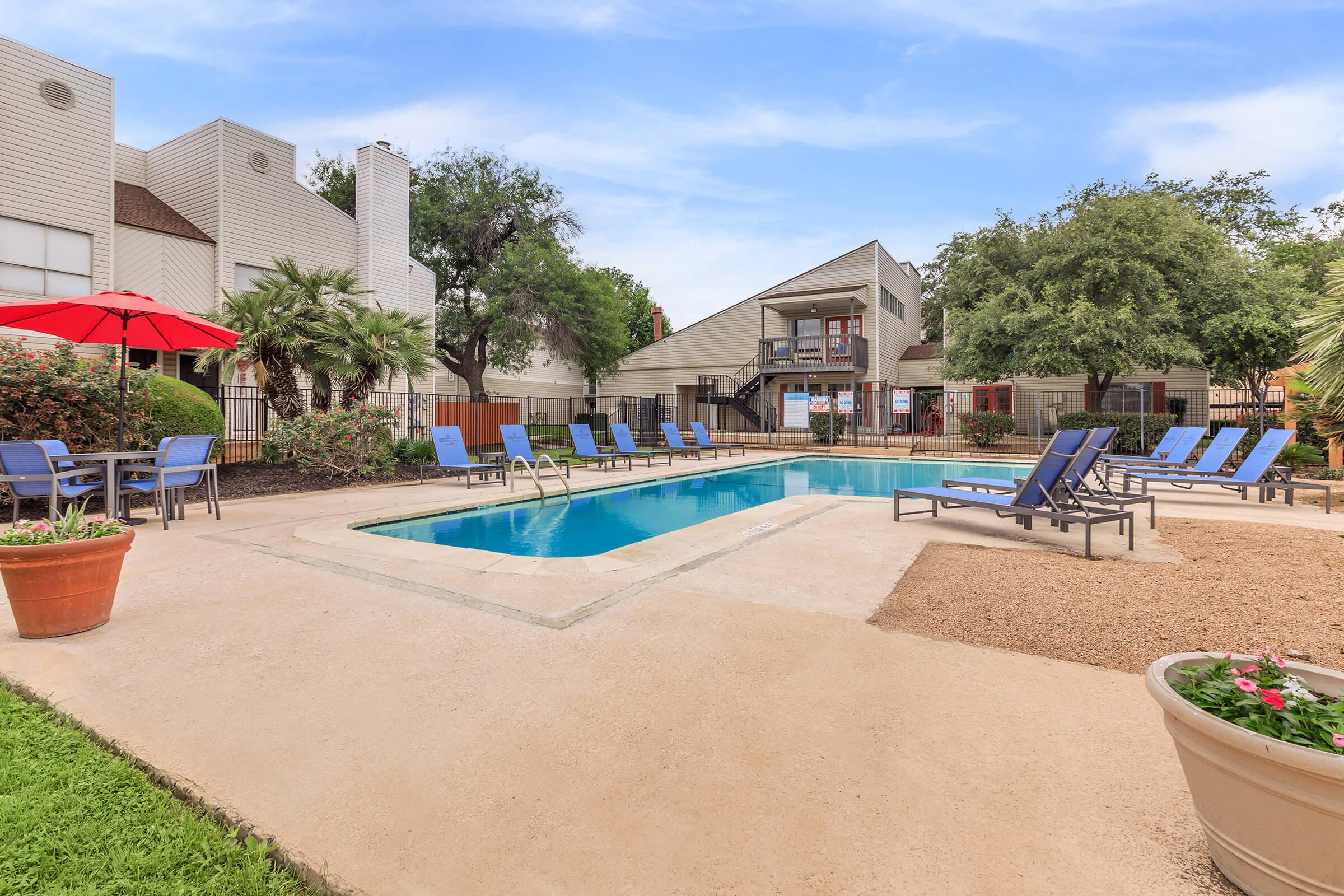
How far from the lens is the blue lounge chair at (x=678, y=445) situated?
17.1 m

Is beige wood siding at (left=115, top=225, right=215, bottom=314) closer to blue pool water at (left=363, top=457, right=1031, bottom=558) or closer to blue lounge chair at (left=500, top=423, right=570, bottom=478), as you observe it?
blue lounge chair at (left=500, top=423, right=570, bottom=478)

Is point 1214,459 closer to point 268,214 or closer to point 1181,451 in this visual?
point 1181,451

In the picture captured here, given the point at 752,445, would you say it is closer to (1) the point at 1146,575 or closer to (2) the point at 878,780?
(1) the point at 1146,575

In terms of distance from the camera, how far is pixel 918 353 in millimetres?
30688

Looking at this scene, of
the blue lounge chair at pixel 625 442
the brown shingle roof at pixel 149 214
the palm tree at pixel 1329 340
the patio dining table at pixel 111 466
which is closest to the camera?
the patio dining table at pixel 111 466

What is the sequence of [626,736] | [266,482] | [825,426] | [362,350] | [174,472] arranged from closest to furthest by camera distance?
1. [626,736]
2. [174,472]
3. [266,482]
4. [362,350]
5. [825,426]

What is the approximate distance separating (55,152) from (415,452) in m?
11.3

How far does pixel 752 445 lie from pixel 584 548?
1662 centimetres

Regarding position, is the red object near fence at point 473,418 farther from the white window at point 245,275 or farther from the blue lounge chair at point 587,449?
the blue lounge chair at point 587,449

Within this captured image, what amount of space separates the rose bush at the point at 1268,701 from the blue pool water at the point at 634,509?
5318mm

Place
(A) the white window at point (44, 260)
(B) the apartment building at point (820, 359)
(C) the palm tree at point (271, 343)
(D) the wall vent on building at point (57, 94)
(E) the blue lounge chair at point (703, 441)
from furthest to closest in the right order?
1. (B) the apartment building at point (820, 359)
2. (E) the blue lounge chair at point (703, 441)
3. (D) the wall vent on building at point (57, 94)
4. (A) the white window at point (44, 260)
5. (C) the palm tree at point (271, 343)

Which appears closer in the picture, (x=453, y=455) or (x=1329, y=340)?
(x=1329, y=340)

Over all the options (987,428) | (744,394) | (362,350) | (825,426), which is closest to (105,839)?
(362,350)

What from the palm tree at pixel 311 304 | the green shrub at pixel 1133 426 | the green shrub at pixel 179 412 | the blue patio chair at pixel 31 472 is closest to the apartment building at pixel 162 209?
the green shrub at pixel 179 412
